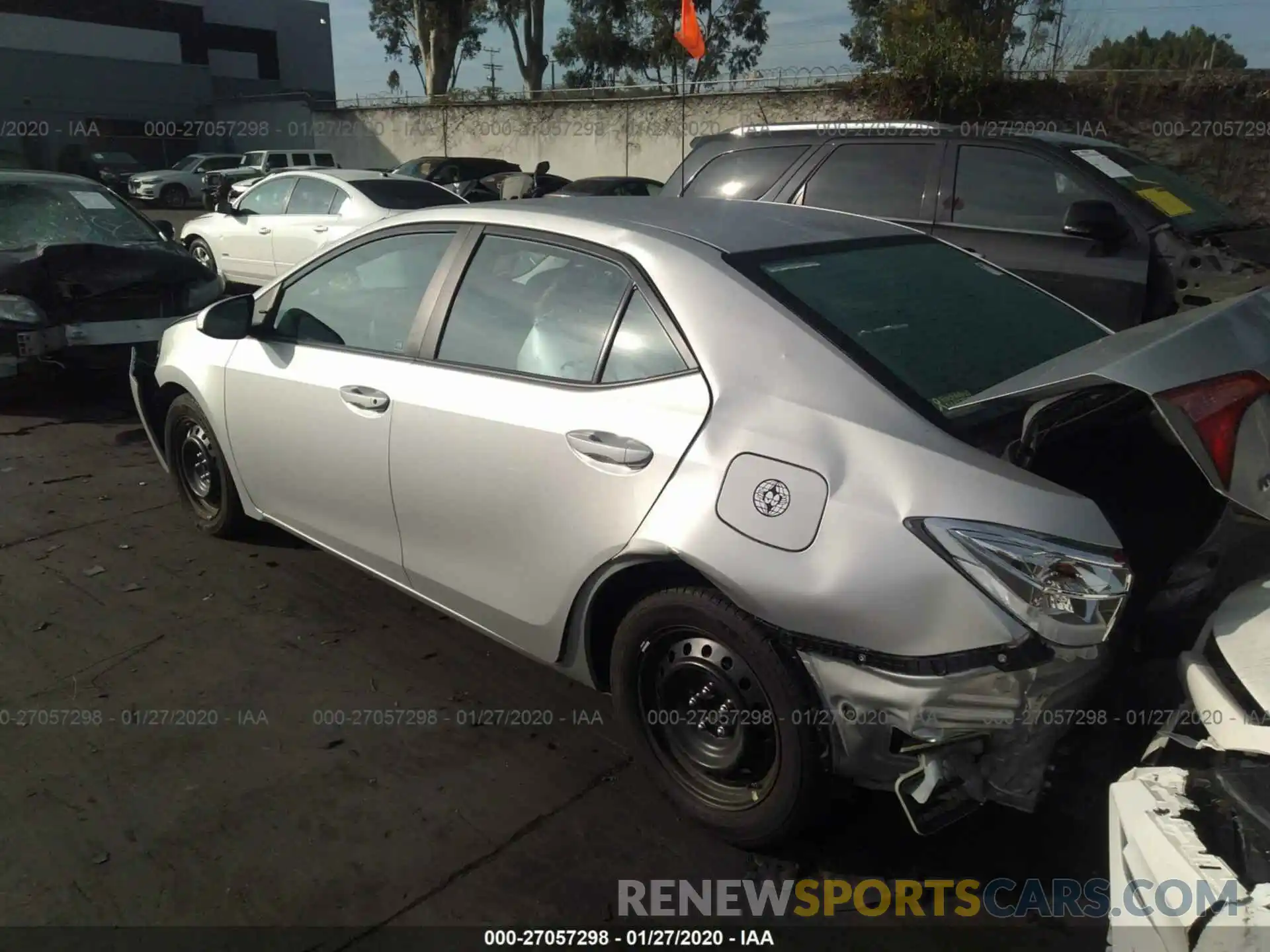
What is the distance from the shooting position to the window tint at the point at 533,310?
298 centimetres

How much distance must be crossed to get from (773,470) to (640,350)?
62 cm

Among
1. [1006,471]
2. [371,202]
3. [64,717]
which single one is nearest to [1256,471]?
[1006,471]

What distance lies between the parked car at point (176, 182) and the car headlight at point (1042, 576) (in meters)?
30.0

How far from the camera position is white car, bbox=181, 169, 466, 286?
1042 centimetres

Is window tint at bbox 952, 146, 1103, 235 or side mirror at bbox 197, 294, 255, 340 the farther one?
window tint at bbox 952, 146, 1103, 235

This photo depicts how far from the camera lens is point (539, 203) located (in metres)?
3.49

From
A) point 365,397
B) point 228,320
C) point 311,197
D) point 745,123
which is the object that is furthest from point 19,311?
point 745,123

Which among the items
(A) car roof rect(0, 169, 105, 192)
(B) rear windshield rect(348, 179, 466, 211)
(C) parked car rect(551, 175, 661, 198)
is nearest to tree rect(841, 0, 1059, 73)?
(C) parked car rect(551, 175, 661, 198)

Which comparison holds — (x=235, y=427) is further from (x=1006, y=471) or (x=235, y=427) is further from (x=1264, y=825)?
(x=1264, y=825)

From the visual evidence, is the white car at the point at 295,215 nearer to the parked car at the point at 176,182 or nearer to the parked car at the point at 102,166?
the parked car at the point at 176,182

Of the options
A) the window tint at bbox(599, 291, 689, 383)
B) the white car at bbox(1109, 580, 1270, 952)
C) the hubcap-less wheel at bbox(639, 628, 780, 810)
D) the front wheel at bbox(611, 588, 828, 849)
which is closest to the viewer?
the white car at bbox(1109, 580, 1270, 952)

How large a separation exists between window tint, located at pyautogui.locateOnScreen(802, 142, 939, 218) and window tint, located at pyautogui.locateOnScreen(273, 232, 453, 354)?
348 centimetres

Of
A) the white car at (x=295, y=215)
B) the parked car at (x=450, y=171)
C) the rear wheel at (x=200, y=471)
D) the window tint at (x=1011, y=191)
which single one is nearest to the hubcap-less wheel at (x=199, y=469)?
the rear wheel at (x=200, y=471)

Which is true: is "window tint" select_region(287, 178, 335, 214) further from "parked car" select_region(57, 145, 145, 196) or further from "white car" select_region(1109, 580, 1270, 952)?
"parked car" select_region(57, 145, 145, 196)
